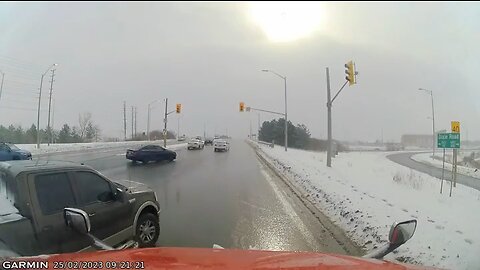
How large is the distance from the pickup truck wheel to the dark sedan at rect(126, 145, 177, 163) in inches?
814

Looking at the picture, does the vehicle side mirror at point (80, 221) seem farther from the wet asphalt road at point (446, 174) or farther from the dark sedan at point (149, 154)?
the dark sedan at point (149, 154)

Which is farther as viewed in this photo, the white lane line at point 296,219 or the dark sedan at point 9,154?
the dark sedan at point 9,154

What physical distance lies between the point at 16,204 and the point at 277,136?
3465 inches

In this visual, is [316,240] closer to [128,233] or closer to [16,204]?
[128,233]

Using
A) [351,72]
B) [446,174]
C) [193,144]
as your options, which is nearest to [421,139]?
[446,174]

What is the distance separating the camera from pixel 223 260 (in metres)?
3.37

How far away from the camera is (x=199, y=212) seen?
9.62 metres

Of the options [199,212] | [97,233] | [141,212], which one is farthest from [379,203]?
[97,233]

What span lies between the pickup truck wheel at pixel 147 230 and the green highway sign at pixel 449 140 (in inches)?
418

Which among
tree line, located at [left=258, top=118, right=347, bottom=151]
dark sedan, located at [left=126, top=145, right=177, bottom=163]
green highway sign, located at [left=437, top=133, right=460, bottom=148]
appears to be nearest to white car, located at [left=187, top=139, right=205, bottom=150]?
dark sedan, located at [left=126, top=145, right=177, bottom=163]

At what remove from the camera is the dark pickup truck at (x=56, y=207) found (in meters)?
4.07

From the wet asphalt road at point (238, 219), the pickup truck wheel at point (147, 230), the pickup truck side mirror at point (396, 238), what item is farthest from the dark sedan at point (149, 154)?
the pickup truck side mirror at point (396, 238)

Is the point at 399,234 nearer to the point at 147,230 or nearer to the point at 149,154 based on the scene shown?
the point at 147,230

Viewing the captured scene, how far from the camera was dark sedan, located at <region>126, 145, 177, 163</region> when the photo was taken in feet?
86.9
